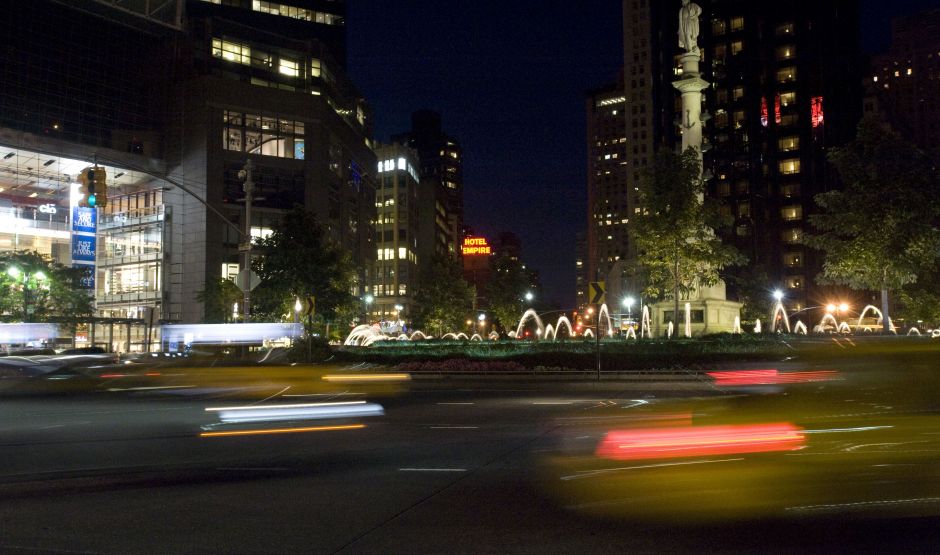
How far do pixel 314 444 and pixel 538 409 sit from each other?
680 centimetres

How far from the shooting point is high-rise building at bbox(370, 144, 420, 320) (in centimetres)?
13225

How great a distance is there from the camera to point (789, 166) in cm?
11288

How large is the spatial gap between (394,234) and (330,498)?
125479 millimetres

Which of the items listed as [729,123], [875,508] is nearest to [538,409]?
[875,508]

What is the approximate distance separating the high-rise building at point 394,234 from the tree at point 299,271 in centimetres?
8022

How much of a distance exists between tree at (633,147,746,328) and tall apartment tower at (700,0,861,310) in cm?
7463

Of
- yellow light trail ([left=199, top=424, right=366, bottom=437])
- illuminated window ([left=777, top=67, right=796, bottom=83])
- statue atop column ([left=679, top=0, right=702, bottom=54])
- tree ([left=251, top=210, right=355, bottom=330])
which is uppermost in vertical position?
illuminated window ([left=777, top=67, right=796, bottom=83])

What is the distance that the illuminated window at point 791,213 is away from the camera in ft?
367

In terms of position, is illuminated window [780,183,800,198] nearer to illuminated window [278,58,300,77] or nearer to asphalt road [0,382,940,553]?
illuminated window [278,58,300,77]

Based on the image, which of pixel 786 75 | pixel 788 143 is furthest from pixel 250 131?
pixel 786 75

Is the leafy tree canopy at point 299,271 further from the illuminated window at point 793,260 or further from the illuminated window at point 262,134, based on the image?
the illuminated window at point 793,260

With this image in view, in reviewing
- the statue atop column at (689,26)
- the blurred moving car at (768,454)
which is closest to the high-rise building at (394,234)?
the statue atop column at (689,26)

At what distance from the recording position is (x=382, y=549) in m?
6.71

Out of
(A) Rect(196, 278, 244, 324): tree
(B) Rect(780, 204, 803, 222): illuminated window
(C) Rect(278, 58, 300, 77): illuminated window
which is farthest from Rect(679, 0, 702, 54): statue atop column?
(B) Rect(780, 204, 803, 222): illuminated window
